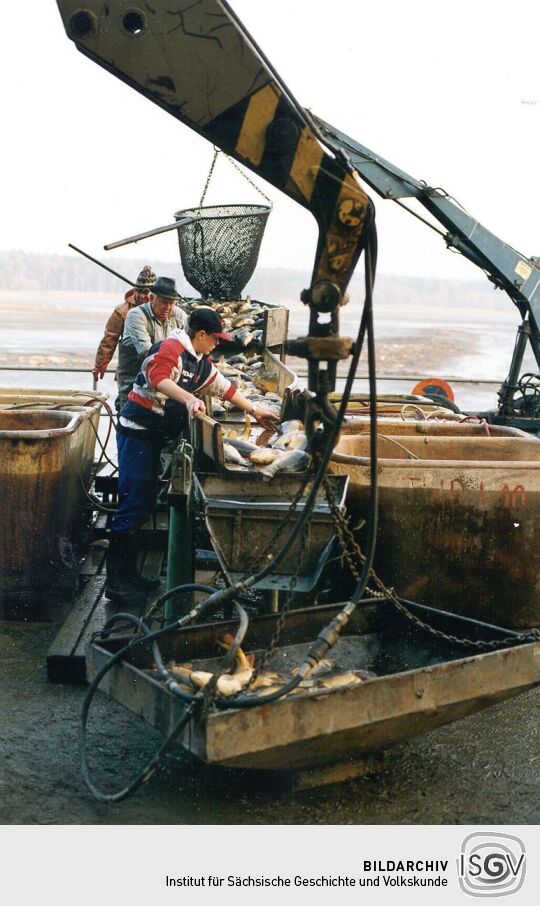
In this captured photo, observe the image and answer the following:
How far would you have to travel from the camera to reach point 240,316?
10.2 metres

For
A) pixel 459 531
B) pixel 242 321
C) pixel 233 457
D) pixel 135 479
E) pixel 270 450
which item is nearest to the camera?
pixel 233 457

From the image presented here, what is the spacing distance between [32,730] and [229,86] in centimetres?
306

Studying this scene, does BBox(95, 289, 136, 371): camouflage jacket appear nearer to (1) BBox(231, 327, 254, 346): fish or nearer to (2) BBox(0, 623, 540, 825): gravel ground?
(1) BBox(231, 327, 254, 346): fish

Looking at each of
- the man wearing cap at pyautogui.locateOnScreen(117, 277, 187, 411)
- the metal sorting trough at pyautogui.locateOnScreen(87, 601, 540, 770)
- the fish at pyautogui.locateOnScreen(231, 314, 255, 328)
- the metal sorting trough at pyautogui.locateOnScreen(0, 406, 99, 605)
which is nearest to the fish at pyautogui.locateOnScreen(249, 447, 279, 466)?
the metal sorting trough at pyautogui.locateOnScreen(87, 601, 540, 770)

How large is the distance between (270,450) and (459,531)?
1.25 metres

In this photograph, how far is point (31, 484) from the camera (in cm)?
622

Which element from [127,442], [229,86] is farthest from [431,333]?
[229,86]

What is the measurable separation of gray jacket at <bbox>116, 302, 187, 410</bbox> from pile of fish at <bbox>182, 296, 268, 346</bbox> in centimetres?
164

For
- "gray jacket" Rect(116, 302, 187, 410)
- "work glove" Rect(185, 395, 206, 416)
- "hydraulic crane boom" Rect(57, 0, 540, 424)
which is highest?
"hydraulic crane boom" Rect(57, 0, 540, 424)

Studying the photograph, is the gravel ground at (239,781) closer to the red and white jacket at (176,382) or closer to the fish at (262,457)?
the fish at (262,457)

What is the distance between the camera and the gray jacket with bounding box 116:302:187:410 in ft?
23.9

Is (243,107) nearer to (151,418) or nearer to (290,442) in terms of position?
(290,442)

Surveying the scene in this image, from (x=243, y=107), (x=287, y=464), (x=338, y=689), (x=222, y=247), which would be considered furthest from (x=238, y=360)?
(x=338, y=689)
